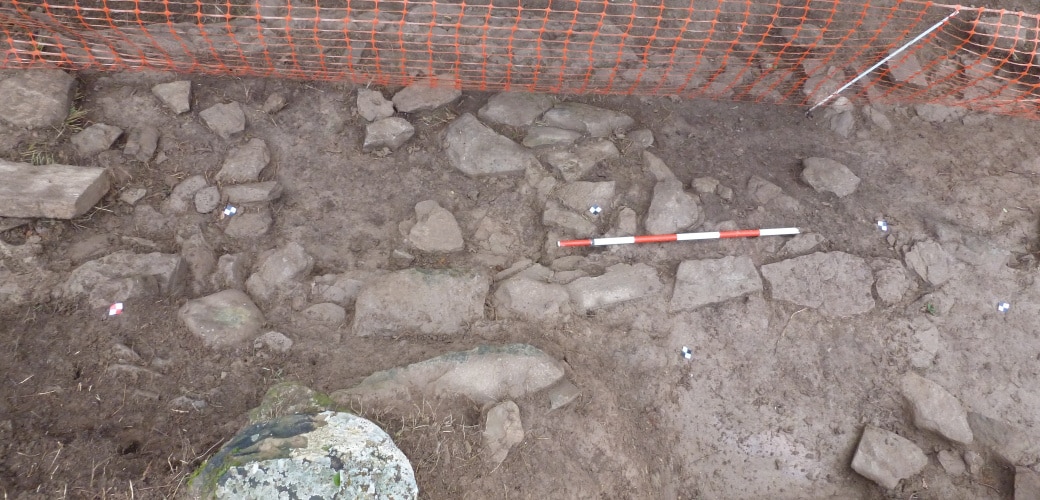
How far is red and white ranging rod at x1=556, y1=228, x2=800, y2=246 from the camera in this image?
3.44 metres

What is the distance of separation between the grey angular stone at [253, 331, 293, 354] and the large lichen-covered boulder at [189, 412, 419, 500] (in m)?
0.42

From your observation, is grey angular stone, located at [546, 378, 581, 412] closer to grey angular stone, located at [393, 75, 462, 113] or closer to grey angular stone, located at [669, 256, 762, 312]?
grey angular stone, located at [669, 256, 762, 312]

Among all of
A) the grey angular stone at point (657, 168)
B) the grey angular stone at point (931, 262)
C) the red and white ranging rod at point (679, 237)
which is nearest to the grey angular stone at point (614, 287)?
the red and white ranging rod at point (679, 237)

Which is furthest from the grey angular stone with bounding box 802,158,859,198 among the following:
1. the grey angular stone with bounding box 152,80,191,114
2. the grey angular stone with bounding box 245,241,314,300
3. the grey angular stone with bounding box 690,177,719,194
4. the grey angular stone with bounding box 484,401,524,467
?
the grey angular stone with bounding box 152,80,191,114

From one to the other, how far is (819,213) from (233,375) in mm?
3160

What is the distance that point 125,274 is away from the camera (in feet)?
9.70

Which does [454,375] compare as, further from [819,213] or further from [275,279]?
[819,213]

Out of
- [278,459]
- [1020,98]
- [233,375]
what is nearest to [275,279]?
[233,375]

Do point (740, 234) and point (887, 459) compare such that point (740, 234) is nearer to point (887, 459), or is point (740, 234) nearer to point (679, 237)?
point (679, 237)

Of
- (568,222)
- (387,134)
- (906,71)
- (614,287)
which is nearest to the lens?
(614,287)

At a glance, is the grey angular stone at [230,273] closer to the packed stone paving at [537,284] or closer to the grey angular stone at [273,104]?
the packed stone paving at [537,284]

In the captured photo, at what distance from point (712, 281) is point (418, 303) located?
4.98 feet

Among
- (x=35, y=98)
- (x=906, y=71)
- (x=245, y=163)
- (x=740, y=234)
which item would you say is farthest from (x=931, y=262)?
(x=35, y=98)

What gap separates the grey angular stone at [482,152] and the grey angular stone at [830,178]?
5.23 ft
